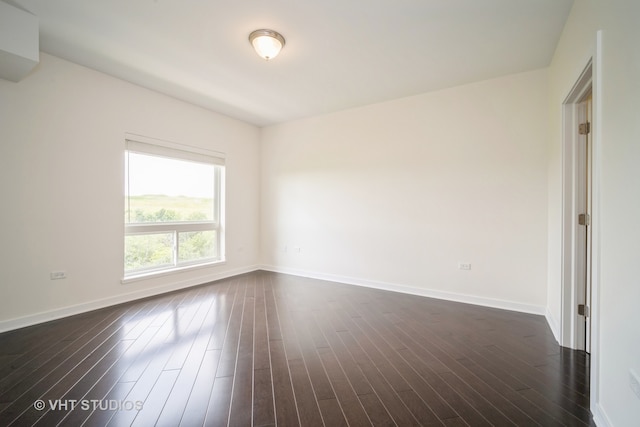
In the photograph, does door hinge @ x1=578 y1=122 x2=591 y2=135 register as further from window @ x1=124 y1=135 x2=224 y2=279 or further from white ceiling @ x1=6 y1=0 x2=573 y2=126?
window @ x1=124 y1=135 x2=224 y2=279

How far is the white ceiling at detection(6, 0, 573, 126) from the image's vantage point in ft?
7.67

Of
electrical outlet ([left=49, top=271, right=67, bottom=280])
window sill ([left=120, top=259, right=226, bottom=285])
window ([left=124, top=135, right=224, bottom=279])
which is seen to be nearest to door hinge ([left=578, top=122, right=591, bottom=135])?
window ([left=124, top=135, right=224, bottom=279])

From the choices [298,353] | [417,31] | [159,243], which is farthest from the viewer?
[159,243]

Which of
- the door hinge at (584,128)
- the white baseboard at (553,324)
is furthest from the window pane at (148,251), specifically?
the door hinge at (584,128)

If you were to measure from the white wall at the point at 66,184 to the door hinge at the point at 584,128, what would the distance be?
16.5 ft

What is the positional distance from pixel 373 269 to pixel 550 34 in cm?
353

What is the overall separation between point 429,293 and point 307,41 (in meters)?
3.63

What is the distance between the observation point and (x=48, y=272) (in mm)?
3070

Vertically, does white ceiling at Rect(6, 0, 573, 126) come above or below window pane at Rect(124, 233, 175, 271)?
above

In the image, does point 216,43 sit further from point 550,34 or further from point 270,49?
point 550,34

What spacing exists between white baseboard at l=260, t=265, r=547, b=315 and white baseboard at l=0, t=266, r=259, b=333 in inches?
62.1

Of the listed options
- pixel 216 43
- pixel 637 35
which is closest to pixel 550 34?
pixel 637 35

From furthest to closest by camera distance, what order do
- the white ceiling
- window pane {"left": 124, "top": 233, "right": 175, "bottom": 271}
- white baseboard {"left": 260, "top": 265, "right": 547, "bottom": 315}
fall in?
window pane {"left": 124, "top": 233, "right": 175, "bottom": 271} < white baseboard {"left": 260, "top": 265, "right": 547, "bottom": 315} < the white ceiling

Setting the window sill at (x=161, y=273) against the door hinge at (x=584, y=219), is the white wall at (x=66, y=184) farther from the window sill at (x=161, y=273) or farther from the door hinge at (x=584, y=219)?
the door hinge at (x=584, y=219)
